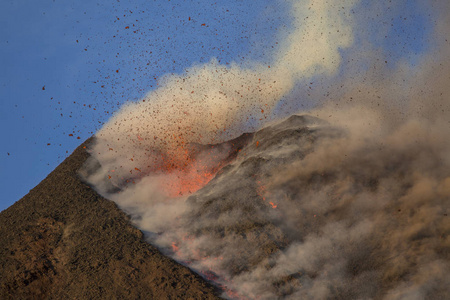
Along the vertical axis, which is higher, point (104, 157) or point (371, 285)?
point (104, 157)

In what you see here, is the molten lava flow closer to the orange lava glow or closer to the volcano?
the orange lava glow

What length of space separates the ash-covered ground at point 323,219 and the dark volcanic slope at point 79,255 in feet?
2.68

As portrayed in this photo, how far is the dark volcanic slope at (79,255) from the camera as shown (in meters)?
13.8

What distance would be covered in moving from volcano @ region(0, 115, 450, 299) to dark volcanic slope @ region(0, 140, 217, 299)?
0.04 m

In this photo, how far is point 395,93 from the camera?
18859mm

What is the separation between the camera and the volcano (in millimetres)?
13422

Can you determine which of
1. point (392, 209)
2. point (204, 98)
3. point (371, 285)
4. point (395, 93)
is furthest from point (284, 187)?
point (204, 98)

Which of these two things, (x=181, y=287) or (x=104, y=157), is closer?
(x=181, y=287)

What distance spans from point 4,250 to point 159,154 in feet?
30.2

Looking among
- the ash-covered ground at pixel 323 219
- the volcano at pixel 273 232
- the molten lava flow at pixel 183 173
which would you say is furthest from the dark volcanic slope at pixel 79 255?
the molten lava flow at pixel 183 173

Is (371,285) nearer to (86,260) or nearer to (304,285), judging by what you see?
(304,285)

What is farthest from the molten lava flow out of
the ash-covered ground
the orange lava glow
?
the ash-covered ground

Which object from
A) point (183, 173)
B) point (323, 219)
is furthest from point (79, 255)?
point (323, 219)

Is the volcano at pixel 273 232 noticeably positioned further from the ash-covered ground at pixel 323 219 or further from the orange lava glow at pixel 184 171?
the orange lava glow at pixel 184 171
